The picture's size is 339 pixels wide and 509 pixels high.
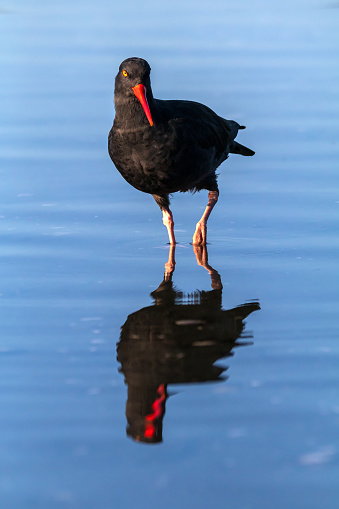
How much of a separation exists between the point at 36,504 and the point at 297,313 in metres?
2.34

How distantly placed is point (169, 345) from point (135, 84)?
210cm

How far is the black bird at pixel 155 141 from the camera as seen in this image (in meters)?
6.19

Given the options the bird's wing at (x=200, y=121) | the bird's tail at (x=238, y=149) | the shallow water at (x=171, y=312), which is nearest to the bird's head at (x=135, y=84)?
the bird's wing at (x=200, y=121)

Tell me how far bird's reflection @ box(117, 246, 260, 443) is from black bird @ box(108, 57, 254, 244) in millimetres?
827

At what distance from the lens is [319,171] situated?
317 inches

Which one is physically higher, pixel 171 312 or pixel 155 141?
pixel 155 141

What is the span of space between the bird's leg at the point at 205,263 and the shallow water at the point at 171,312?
23 mm

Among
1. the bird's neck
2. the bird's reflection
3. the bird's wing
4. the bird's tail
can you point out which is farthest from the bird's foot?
the bird's tail

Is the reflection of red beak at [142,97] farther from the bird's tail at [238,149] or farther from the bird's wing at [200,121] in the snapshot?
the bird's tail at [238,149]

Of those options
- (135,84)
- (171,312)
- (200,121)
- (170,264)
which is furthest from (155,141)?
(171,312)

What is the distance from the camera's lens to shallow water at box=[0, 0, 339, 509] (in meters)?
3.57

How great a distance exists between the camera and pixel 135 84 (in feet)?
20.1

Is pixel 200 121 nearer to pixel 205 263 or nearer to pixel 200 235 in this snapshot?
pixel 200 235

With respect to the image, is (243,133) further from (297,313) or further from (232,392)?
(232,392)
